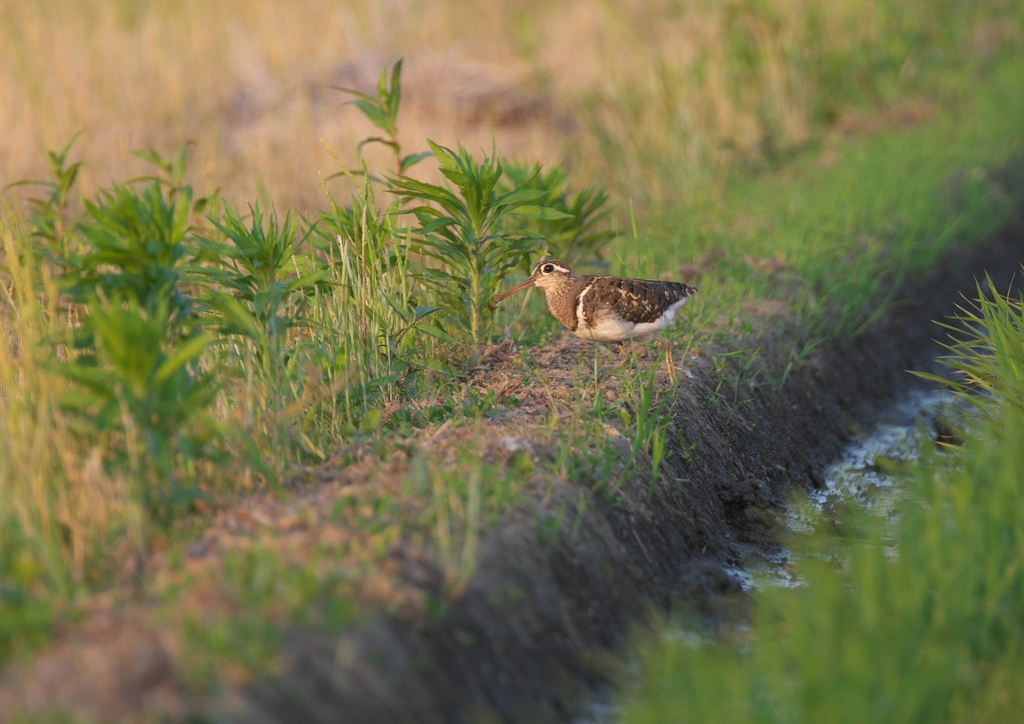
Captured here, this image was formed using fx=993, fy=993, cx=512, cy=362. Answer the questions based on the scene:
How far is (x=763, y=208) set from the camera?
852 cm

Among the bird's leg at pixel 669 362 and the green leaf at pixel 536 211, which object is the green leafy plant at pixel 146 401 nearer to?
the green leaf at pixel 536 211

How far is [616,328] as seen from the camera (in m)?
4.98

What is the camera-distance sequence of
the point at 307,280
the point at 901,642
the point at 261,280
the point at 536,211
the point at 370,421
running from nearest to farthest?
the point at 901,642
the point at 370,421
the point at 307,280
the point at 261,280
the point at 536,211

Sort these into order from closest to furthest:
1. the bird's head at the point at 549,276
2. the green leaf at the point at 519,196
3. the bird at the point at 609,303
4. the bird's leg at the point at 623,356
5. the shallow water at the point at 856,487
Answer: the shallow water at the point at 856,487 → the green leaf at the point at 519,196 → the bird at the point at 609,303 → the bird's leg at the point at 623,356 → the bird's head at the point at 549,276

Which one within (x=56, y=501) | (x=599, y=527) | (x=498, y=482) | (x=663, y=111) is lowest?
(x=599, y=527)

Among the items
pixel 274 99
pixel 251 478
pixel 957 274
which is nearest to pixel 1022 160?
pixel 957 274

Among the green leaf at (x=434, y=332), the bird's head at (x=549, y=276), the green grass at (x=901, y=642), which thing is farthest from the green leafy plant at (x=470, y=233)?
the green grass at (x=901, y=642)

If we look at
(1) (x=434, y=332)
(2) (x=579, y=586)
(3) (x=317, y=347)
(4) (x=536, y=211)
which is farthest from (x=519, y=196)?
(2) (x=579, y=586)

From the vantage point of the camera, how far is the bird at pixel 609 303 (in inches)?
197

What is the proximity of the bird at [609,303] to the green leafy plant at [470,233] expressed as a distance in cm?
18

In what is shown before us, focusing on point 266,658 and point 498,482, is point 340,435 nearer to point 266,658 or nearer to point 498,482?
point 498,482

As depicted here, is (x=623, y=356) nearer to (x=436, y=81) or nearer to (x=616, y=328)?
(x=616, y=328)

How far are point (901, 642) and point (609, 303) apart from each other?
2.53 meters

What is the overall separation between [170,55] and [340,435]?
8650mm
